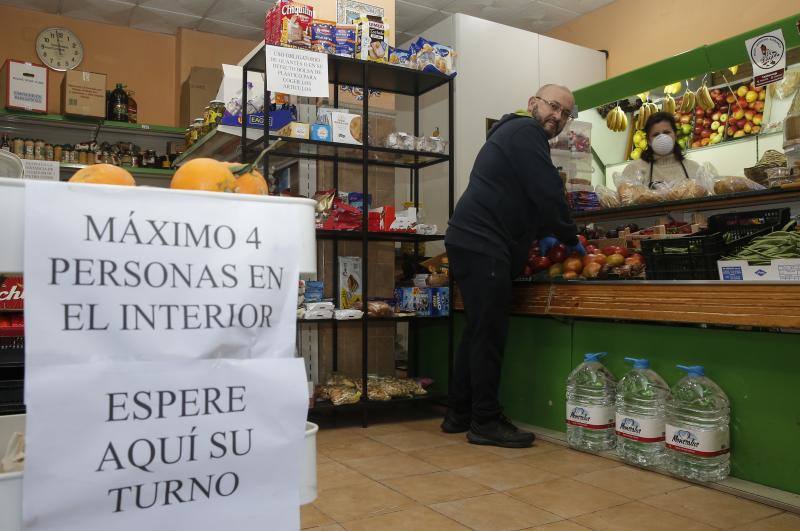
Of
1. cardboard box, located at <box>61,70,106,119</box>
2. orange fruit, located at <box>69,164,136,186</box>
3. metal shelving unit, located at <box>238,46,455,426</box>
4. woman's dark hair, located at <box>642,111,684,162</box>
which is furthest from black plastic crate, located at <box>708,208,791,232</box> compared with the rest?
cardboard box, located at <box>61,70,106,119</box>

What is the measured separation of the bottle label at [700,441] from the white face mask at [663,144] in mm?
2495

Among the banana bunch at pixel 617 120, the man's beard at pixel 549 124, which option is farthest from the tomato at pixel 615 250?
the banana bunch at pixel 617 120

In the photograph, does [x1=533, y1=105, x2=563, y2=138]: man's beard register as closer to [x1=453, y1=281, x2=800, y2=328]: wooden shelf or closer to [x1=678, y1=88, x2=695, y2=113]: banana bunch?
[x1=453, y1=281, x2=800, y2=328]: wooden shelf

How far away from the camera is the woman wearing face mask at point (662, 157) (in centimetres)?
461

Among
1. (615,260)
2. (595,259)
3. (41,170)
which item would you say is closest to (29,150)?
(41,170)

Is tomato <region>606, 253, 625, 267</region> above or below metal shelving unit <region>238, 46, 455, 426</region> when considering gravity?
below

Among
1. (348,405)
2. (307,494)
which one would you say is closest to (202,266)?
(307,494)

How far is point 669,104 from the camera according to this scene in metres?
4.67

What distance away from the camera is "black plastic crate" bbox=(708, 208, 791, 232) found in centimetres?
286

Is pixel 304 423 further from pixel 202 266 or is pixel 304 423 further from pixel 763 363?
pixel 763 363

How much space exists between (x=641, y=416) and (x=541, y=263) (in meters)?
1.07

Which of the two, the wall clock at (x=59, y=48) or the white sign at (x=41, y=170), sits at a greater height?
the wall clock at (x=59, y=48)

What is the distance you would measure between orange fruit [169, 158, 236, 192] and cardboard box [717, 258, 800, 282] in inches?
85.1

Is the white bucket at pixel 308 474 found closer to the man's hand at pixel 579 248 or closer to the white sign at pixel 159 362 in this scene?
the white sign at pixel 159 362
